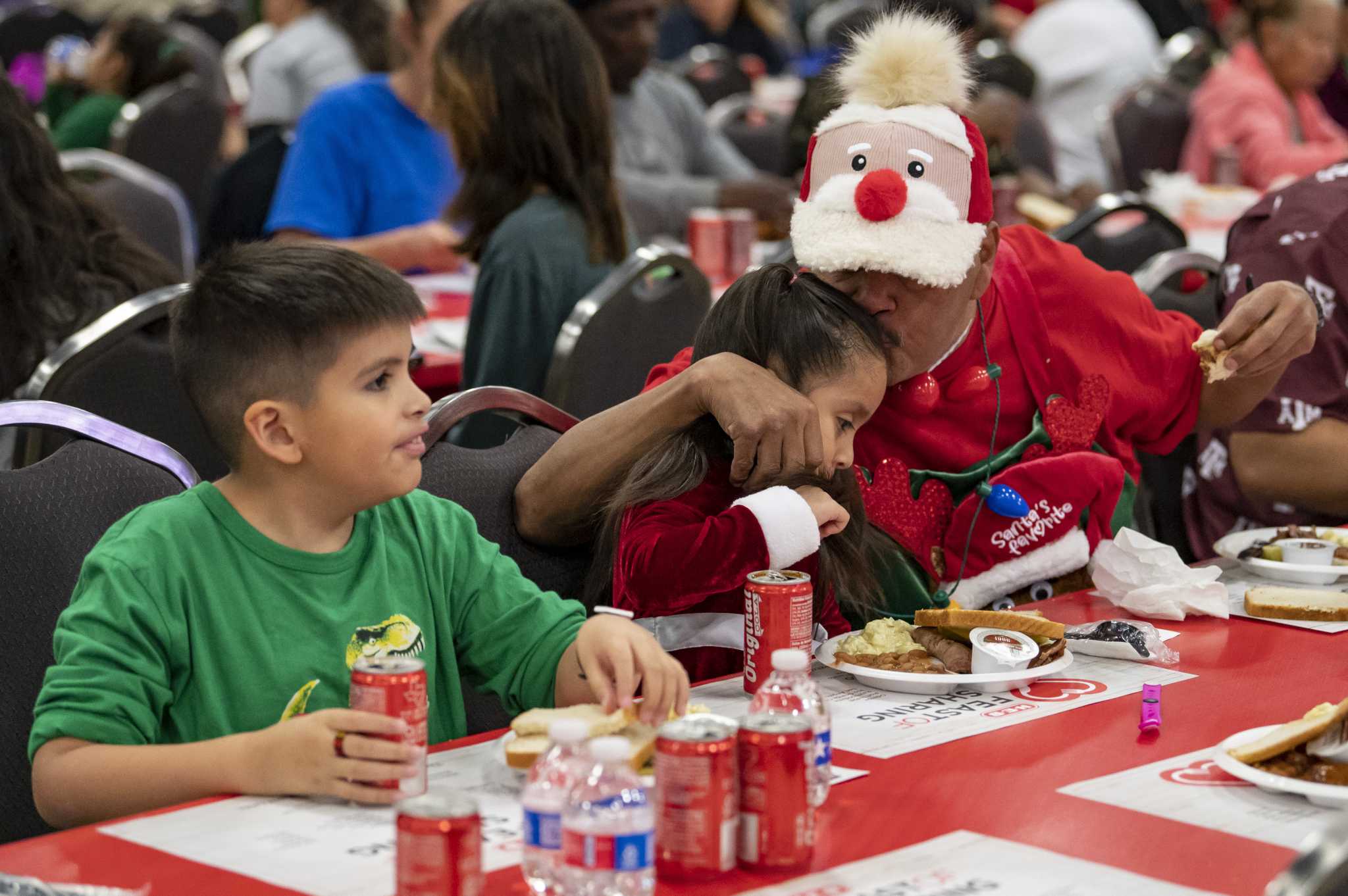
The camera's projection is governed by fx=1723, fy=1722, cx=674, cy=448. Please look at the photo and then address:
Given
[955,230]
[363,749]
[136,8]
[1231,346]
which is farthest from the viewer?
[136,8]

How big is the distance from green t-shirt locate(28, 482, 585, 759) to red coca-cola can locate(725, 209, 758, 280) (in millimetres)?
2551

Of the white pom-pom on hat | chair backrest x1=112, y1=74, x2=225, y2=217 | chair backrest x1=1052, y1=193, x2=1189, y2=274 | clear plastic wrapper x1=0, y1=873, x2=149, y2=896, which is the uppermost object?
chair backrest x1=112, y1=74, x2=225, y2=217

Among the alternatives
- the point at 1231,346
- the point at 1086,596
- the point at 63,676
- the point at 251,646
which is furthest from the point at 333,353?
the point at 1231,346

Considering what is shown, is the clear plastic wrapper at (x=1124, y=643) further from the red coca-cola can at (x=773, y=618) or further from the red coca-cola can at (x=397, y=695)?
the red coca-cola can at (x=397, y=695)

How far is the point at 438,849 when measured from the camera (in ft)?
3.90

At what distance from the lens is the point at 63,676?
155 cm

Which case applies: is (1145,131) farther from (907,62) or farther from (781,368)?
(781,368)

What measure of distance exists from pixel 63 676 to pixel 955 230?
1180 millimetres

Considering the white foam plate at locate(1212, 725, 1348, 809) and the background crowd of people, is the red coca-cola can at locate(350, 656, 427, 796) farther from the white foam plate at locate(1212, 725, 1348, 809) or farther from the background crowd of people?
the background crowd of people

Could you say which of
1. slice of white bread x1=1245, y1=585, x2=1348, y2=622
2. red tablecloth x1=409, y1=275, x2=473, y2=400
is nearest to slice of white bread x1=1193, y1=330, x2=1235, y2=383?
slice of white bread x1=1245, y1=585, x2=1348, y2=622

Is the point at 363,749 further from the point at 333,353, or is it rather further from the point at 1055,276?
the point at 1055,276

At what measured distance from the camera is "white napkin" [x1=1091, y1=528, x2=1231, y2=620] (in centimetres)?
211

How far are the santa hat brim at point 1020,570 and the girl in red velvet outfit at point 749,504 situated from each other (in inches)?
7.7

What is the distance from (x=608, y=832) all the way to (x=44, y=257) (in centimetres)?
216
